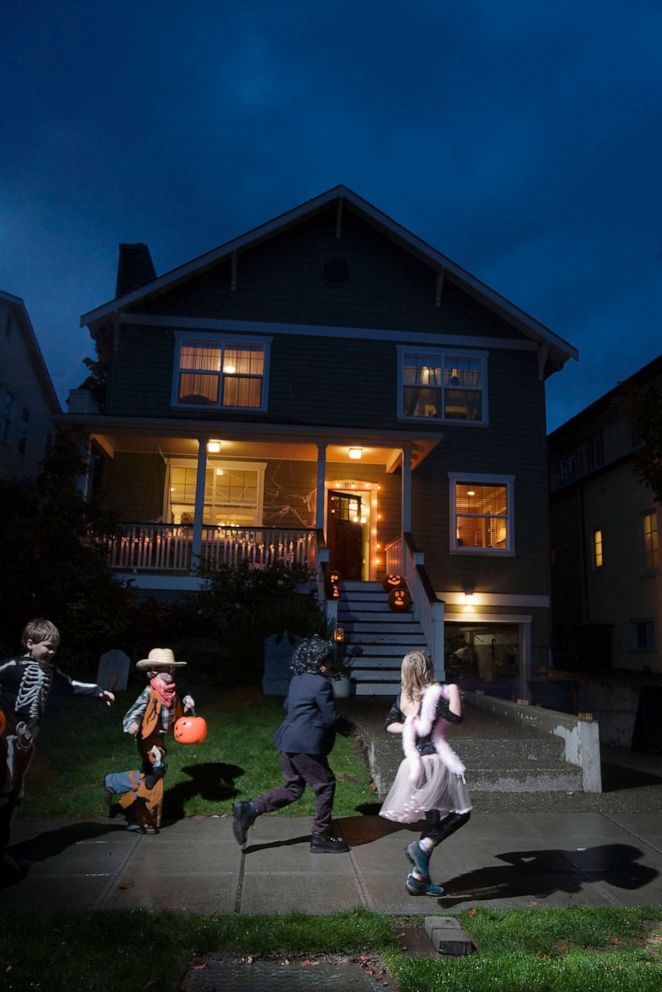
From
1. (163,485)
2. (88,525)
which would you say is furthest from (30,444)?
(88,525)

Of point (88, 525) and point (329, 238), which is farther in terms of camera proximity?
point (329, 238)

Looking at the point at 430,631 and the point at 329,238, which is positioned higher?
the point at 329,238

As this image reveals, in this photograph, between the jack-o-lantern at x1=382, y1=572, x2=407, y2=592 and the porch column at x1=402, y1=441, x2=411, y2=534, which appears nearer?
the jack-o-lantern at x1=382, y1=572, x2=407, y2=592

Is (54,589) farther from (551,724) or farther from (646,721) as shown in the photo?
(646,721)

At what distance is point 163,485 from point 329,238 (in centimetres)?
731

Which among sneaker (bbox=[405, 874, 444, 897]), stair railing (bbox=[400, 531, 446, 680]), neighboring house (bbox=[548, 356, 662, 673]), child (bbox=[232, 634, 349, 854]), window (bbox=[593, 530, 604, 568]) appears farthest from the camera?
window (bbox=[593, 530, 604, 568])

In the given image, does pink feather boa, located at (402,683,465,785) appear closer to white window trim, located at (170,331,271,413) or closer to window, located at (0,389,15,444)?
white window trim, located at (170,331,271,413)

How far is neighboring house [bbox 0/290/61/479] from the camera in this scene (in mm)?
20953

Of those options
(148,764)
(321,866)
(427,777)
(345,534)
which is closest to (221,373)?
(345,534)

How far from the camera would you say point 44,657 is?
5.86 meters

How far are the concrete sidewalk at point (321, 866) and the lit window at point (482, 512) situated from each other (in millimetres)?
11507

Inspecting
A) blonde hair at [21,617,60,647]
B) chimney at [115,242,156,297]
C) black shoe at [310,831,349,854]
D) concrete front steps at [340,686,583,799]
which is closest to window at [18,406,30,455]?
chimney at [115,242,156,297]

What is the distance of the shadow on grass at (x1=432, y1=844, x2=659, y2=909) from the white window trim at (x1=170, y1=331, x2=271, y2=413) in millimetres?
13638

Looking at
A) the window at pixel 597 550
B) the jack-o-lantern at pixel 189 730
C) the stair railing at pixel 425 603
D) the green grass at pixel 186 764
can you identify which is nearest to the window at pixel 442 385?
the stair railing at pixel 425 603
